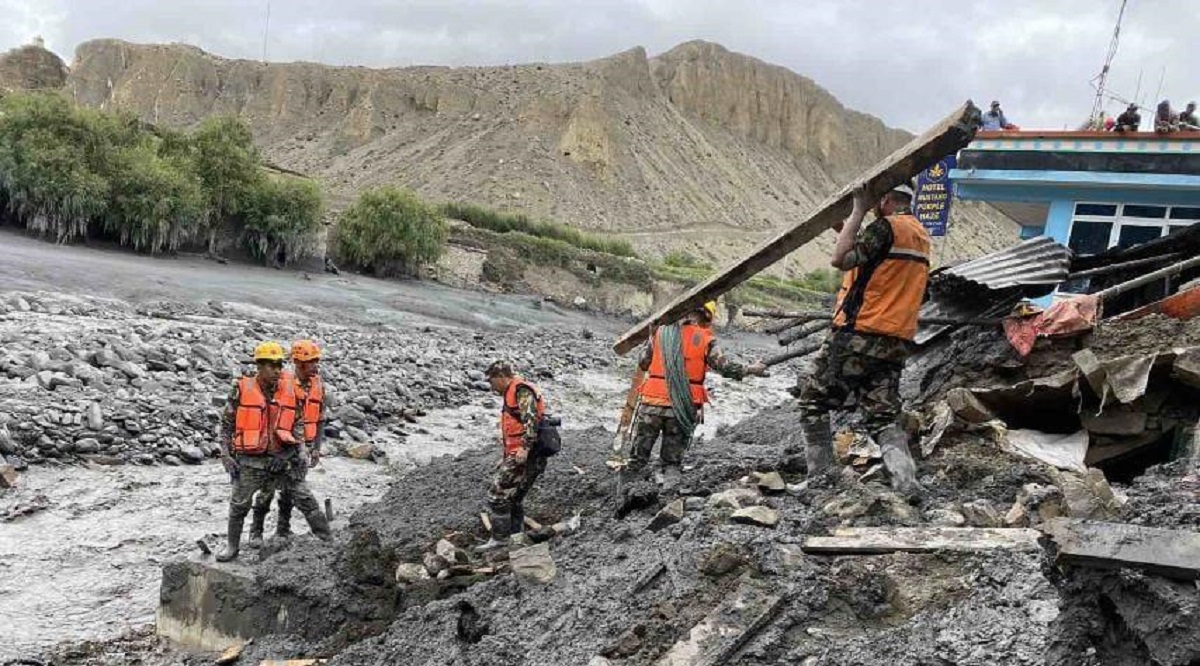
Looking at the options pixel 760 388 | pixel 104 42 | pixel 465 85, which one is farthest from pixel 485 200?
pixel 104 42

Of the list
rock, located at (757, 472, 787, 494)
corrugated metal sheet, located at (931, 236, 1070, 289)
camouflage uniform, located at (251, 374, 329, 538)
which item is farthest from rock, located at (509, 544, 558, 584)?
corrugated metal sheet, located at (931, 236, 1070, 289)

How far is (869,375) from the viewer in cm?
477

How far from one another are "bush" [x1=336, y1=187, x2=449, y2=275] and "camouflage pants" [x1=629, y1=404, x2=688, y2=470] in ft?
124

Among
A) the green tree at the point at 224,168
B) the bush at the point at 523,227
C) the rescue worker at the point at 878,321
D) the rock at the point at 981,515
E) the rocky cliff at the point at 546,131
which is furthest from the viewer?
the rocky cliff at the point at 546,131

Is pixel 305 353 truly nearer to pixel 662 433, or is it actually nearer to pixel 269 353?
pixel 269 353

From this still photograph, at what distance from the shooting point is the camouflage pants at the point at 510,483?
20.1ft

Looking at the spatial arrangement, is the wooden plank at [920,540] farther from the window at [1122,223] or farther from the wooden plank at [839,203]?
the window at [1122,223]

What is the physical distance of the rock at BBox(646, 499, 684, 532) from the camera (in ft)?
16.0

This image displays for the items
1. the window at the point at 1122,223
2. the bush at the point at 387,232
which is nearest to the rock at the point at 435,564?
the window at the point at 1122,223

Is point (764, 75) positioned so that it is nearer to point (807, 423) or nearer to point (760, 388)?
point (760, 388)

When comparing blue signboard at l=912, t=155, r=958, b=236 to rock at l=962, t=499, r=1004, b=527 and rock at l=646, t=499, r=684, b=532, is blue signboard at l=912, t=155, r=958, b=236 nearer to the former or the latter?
rock at l=646, t=499, r=684, b=532

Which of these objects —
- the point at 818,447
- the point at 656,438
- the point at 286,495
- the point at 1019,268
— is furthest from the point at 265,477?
the point at 1019,268

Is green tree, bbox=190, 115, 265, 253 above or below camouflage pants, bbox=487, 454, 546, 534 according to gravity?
above

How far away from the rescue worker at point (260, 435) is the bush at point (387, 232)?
36.7 m
